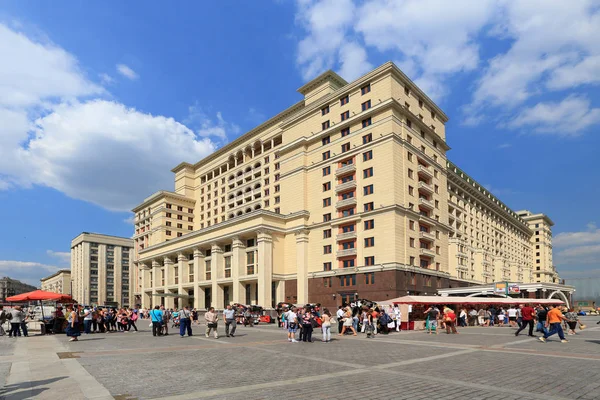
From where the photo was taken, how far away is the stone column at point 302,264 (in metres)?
59.3

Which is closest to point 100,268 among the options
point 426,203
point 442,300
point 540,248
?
point 426,203

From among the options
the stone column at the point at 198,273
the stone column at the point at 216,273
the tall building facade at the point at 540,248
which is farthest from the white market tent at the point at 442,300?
the tall building facade at the point at 540,248

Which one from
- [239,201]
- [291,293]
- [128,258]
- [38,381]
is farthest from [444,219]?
[128,258]

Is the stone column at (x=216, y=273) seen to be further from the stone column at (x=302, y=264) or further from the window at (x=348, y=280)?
the window at (x=348, y=280)

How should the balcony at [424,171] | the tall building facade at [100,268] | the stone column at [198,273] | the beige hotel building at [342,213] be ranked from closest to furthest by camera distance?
the beige hotel building at [342,213], the balcony at [424,171], the stone column at [198,273], the tall building facade at [100,268]

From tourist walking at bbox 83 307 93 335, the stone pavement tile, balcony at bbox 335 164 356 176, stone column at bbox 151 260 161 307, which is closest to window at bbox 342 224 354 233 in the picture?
balcony at bbox 335 164 356 176

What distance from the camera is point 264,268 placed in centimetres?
5903

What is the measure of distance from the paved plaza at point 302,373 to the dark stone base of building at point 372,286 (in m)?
31.9

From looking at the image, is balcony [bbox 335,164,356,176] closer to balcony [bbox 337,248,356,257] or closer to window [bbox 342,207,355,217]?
window [bbox 342,207,355,217]

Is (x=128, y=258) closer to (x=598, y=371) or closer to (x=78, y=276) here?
(x=78, y=276)

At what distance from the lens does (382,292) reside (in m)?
49.9

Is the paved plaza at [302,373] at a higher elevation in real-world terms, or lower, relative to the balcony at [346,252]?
lower

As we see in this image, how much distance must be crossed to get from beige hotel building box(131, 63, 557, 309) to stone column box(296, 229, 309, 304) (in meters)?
0.15

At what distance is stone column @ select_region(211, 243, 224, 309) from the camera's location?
2680 inches
